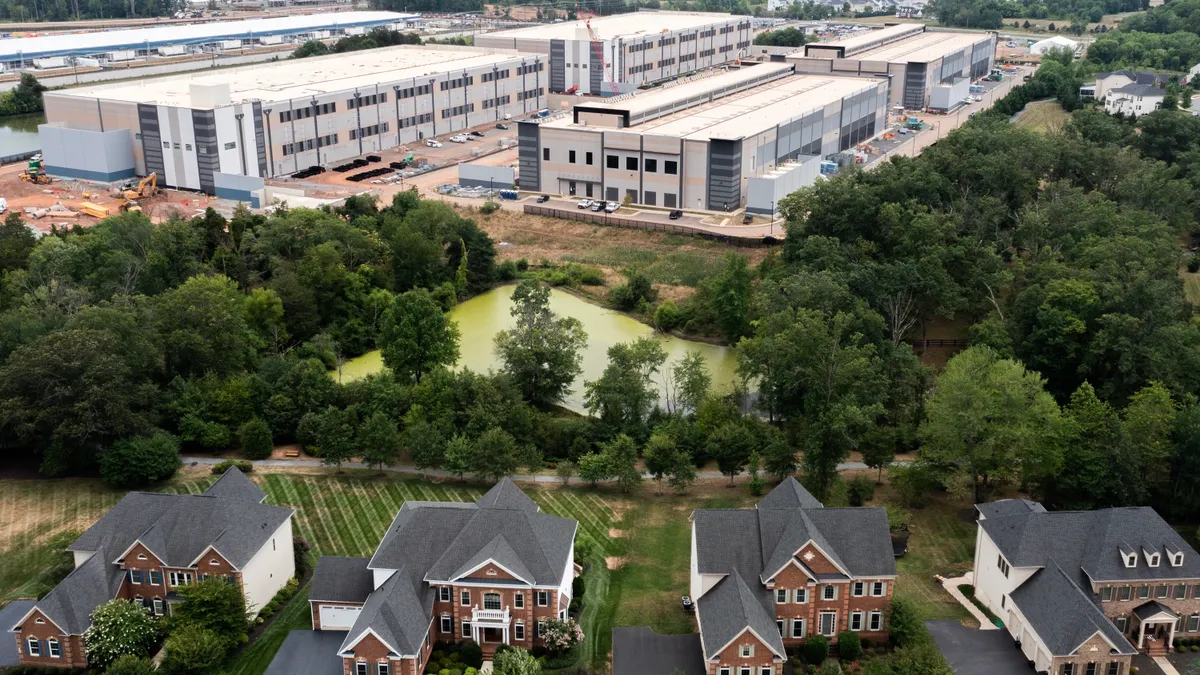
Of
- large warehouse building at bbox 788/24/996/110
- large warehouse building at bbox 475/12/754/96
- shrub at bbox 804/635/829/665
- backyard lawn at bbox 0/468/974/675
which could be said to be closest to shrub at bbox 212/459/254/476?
backyard lawn at bbox 0/468/974/675

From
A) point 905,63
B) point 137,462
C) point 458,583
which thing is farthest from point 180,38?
point 458,583

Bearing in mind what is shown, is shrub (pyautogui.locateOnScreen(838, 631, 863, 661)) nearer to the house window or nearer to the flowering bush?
the house window

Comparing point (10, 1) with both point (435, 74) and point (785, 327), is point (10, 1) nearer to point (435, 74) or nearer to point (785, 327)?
point (435, 74)

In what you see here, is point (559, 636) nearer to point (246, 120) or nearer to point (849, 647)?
point (849, 647)

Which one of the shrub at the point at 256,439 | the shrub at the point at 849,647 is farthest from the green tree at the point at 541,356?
the shrub at the point at 849,647

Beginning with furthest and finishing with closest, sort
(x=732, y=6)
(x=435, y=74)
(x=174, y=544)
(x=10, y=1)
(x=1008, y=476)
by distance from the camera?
(x=732, y=6) < (x=10, y=1) < (x=435, y=74) < (x=1008, y=476) < (x=174, y=544)

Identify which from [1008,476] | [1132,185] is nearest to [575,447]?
[1008,476]
